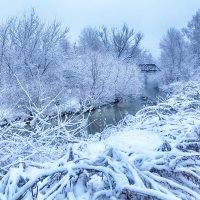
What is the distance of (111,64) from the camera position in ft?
101

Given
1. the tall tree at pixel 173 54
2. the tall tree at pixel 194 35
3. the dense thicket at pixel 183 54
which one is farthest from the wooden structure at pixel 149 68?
the tall tree at pixel 194 35

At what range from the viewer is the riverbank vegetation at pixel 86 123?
2.22m

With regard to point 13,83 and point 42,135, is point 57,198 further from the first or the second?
point 13,83

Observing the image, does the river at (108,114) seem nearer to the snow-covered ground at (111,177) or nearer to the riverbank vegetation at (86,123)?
the riverbank vegetation at (86,123)

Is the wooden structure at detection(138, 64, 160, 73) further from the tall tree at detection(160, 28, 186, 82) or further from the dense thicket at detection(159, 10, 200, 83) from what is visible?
the dense thicket at detection(159, 10, 200, 83)

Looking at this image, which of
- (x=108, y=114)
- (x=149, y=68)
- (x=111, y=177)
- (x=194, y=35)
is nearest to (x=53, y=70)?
(x=108, y=114)

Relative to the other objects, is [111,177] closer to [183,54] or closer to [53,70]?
[53,70]

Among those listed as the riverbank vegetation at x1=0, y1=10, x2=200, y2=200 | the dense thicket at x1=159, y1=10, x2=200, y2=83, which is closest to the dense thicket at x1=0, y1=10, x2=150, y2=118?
the riverbank vegetation at x1=0, y1=10, x2=200, y2=200

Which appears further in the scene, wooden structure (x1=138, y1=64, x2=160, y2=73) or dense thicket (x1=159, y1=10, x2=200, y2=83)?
wooden structure (x1=138, y1=64, x2=160, y2=73)

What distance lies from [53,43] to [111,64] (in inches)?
→ 266

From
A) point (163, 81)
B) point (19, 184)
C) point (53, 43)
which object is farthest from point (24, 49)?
point (19, 184)

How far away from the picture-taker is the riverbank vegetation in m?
2.22

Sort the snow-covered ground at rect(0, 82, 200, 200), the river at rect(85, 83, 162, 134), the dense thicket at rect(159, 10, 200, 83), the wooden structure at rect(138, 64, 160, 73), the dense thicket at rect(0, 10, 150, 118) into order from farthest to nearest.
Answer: the wooden structure at rect(138, 64, 160, 73), the dense thicket at rect(159, 10, 200, 83), the dense thicket at rect(0, 10, 150, 118), the river at rect(85, 83, 162, 134), the snow-covered ground at rect(0, 82, 200, 200)

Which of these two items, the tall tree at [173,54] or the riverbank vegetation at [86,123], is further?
the tall tree at [173,54]
